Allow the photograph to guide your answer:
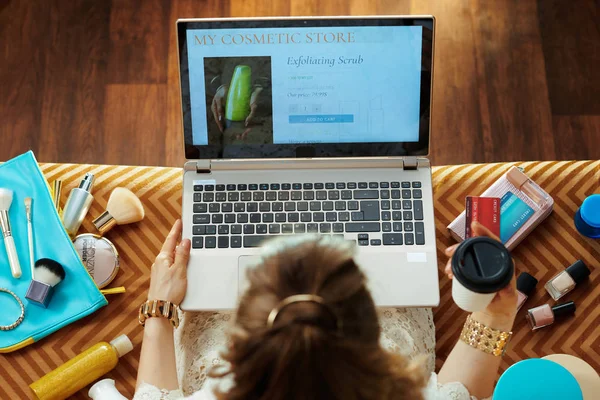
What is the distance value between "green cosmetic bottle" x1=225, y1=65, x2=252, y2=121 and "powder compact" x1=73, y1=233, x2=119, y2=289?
0.98ft

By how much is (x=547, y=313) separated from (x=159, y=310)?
594 millimetres

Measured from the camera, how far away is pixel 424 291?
3.12 ft

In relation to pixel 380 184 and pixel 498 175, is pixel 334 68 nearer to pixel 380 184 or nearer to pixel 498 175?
pixel 380 184

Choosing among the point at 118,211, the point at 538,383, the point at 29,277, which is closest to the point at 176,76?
the point at 118,211

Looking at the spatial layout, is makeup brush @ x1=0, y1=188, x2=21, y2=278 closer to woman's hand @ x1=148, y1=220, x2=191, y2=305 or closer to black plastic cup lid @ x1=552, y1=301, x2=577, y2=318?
woman's hand @ x1=148, y1=220, x2=191, y2=305

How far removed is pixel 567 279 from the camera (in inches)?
38.4

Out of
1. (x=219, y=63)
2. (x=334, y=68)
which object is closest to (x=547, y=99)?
(x=334, y=68)

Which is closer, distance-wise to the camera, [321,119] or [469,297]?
[469,297]

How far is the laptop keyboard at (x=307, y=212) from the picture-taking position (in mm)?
977

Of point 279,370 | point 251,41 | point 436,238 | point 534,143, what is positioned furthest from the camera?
point 534,143

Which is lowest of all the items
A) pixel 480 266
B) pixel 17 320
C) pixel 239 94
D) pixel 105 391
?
pixel 105 391

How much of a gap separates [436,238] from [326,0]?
87cm

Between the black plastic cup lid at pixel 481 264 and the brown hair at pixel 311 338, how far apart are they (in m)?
0.17

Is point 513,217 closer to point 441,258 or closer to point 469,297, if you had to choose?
point 441,258
